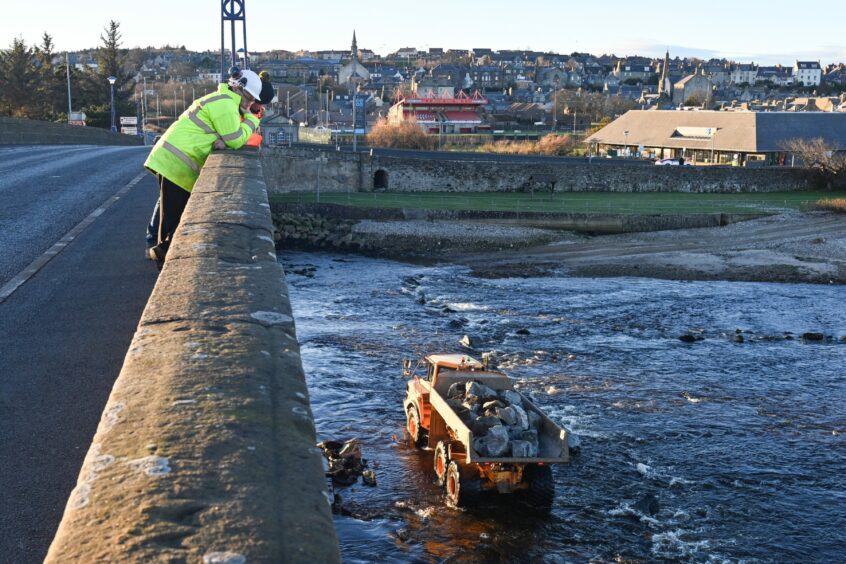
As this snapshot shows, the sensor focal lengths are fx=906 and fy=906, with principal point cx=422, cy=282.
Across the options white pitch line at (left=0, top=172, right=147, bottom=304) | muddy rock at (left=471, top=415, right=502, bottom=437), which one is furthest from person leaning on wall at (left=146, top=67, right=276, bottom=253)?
muddy rock at (left=471, top=415, right=502, bottom=437)

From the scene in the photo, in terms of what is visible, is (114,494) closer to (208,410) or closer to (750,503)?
(208,410)

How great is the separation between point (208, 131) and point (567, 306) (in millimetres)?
22029

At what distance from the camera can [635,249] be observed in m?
43.6

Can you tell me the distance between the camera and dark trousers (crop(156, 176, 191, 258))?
364 inches

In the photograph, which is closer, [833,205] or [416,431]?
[416,431]

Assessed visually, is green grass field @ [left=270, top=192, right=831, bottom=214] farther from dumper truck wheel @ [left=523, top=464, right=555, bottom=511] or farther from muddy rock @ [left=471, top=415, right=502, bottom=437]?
dumper truck wheel @ [left=523, top=464, right=555, bottom=511]

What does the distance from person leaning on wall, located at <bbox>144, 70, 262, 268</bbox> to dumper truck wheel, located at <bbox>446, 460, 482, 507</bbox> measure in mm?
6709

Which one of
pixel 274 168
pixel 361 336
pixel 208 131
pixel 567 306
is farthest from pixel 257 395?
pixel 274 168

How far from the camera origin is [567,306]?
3070 centimetres

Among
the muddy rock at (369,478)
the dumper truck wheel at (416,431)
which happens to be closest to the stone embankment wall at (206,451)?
the muddy rock at (369,478)

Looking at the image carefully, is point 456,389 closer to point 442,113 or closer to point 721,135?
point 721,135

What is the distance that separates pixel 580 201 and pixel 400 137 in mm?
28091

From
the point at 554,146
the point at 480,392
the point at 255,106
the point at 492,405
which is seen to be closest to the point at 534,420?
the point at 492,405

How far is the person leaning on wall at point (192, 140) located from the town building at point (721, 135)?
64601mm
